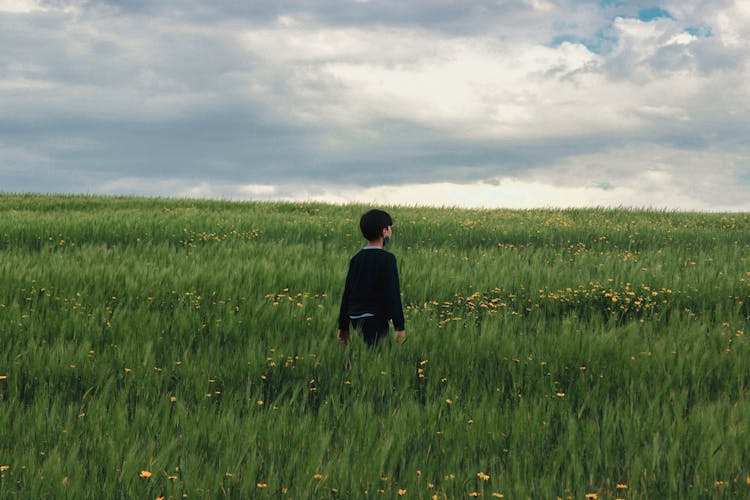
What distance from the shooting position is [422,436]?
4.57m

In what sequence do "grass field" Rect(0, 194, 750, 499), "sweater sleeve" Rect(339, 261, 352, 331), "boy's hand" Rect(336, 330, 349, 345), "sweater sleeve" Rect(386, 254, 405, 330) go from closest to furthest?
"grass field" Rect(0, 194, 750, 499) < "sweater sleeve" Rect(386, 254, 405, 330) < "sweater sleeve" Rect(339, 261, 352, 331) < "boy's hand" Rect(336, 330, 349, 345)

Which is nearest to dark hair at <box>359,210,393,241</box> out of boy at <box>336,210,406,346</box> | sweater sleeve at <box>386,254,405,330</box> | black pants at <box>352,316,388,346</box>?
boy at <box>336,210,406,346</box>

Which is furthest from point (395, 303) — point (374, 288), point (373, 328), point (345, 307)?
point (345, 307)

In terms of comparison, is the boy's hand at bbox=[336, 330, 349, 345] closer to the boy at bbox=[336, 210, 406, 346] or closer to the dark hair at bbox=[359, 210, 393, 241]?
the boy at bbox=[336, 210, 406, 346]

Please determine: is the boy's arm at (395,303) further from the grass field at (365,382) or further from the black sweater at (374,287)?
the grass field at (365,382)

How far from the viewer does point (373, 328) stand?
647cm

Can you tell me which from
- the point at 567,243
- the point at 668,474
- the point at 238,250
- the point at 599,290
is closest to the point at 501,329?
the point at 599,290

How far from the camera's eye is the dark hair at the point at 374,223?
6.15 metres

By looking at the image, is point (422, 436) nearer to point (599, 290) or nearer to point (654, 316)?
point (654, 316)

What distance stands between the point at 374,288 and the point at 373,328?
0.50 metres

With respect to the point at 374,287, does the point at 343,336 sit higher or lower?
lower

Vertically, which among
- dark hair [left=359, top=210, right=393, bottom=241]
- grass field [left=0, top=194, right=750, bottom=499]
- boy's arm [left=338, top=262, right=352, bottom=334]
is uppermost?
dark hair [left=359, top=210, right=393, bottom=241]

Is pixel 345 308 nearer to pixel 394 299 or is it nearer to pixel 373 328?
pixel 373 328

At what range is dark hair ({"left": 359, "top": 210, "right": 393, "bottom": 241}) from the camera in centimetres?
615
